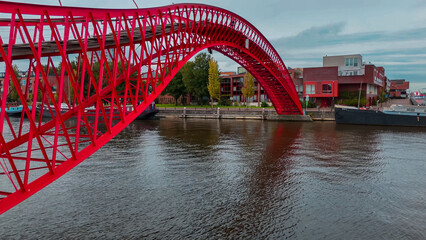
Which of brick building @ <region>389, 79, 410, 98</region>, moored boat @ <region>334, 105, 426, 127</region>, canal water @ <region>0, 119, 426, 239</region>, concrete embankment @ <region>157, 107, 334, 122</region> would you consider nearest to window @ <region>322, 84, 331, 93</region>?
concrete embankment @ <region>157, 107, 334, 122</region>

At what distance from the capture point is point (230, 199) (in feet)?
47.4

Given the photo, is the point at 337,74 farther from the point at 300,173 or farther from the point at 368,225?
the point at 368,225

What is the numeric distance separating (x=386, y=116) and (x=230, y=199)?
48.5m

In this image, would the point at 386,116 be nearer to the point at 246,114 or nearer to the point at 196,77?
the point at 246,114

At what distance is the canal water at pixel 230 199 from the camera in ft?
36.7

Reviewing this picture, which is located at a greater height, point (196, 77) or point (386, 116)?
point (196, 77)

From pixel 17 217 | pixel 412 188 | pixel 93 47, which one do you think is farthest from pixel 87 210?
pixel 412 188

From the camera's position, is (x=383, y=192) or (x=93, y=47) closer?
(x=93, y=47)

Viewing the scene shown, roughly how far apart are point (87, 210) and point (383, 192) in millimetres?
14530

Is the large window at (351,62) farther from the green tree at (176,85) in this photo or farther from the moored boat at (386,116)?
the green tree at (176,85)

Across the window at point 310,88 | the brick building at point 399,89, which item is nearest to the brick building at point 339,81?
the window at point 310,88

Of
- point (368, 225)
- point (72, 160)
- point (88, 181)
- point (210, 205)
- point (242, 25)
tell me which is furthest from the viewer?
point (242, 25)

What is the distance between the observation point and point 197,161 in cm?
2255

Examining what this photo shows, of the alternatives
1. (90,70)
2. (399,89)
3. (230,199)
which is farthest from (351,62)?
(399,89)
